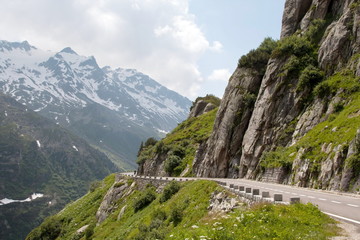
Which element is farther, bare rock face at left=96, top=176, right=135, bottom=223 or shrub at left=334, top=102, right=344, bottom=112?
bare rock face at left=96, top=176, right=135, bottom=223

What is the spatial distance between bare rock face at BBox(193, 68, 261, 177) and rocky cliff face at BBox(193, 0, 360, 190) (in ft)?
0.61

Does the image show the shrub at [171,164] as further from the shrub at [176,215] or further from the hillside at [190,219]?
the shrub at [176,215]

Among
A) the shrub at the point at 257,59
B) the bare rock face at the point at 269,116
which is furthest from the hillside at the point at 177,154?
the shrub at the point at 257,59

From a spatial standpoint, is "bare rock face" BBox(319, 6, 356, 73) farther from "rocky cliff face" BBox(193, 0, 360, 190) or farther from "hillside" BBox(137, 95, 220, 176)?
"hillside" BBox(137, 95, 220, 176)

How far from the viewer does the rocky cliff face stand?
1160 inches

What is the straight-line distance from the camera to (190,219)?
23.1 meters

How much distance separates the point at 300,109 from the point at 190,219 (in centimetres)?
2887

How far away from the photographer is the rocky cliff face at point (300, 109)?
29.5 metres

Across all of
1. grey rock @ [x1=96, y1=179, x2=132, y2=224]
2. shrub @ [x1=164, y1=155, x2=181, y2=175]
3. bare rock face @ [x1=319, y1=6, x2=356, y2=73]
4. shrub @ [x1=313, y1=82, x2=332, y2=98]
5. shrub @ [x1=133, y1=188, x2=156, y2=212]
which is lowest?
grey rock @ [x1=96, y1=179, x2=132, y2=224]

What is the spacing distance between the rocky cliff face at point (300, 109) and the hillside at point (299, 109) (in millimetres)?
91

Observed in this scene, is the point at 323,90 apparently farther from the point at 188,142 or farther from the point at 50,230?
the point at 50,230

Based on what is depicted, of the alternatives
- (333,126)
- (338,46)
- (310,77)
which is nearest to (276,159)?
(333,126)

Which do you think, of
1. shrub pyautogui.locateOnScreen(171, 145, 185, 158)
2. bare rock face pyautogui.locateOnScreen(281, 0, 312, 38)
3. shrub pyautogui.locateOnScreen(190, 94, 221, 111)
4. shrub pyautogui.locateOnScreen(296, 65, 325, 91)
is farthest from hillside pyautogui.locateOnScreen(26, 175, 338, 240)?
shrub pyautogui.locateOnScreen(190, 94, 221, 111)

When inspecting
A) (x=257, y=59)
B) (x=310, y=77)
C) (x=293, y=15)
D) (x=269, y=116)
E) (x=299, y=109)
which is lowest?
(x=269, y=116)
